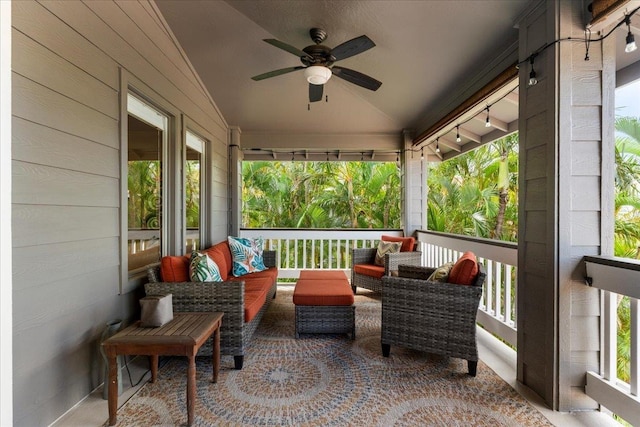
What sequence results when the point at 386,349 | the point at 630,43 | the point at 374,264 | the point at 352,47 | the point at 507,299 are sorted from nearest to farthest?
the point at 630,43 < the point at 352,47 < the point at 386,349 < the point at 507,299 < the point at 374,264

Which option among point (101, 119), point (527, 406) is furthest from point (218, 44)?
point (527, 406)

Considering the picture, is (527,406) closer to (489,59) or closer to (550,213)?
(550,213)

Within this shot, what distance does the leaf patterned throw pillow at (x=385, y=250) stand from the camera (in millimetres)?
4438

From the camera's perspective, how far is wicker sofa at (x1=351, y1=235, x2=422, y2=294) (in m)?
4.06

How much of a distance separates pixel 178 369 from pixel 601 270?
9.95 ft

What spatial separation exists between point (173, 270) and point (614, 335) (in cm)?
319

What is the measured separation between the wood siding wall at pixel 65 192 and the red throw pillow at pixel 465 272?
264 centimetres

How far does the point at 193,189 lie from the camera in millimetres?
3959

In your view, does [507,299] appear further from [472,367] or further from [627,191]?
[627,191]

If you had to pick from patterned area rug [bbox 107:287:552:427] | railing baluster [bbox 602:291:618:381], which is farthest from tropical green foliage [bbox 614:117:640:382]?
patterned area rug [bbox 107:287:552:427]

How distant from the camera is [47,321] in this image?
1708 mm

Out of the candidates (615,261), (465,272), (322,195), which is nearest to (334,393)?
(465,272)

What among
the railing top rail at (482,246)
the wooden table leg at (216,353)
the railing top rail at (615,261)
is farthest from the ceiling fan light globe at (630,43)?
the wooden table leg at (216,353)

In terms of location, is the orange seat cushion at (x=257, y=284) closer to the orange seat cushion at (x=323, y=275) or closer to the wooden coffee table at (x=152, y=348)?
the orange seat cushion at (x=323, y=275)
